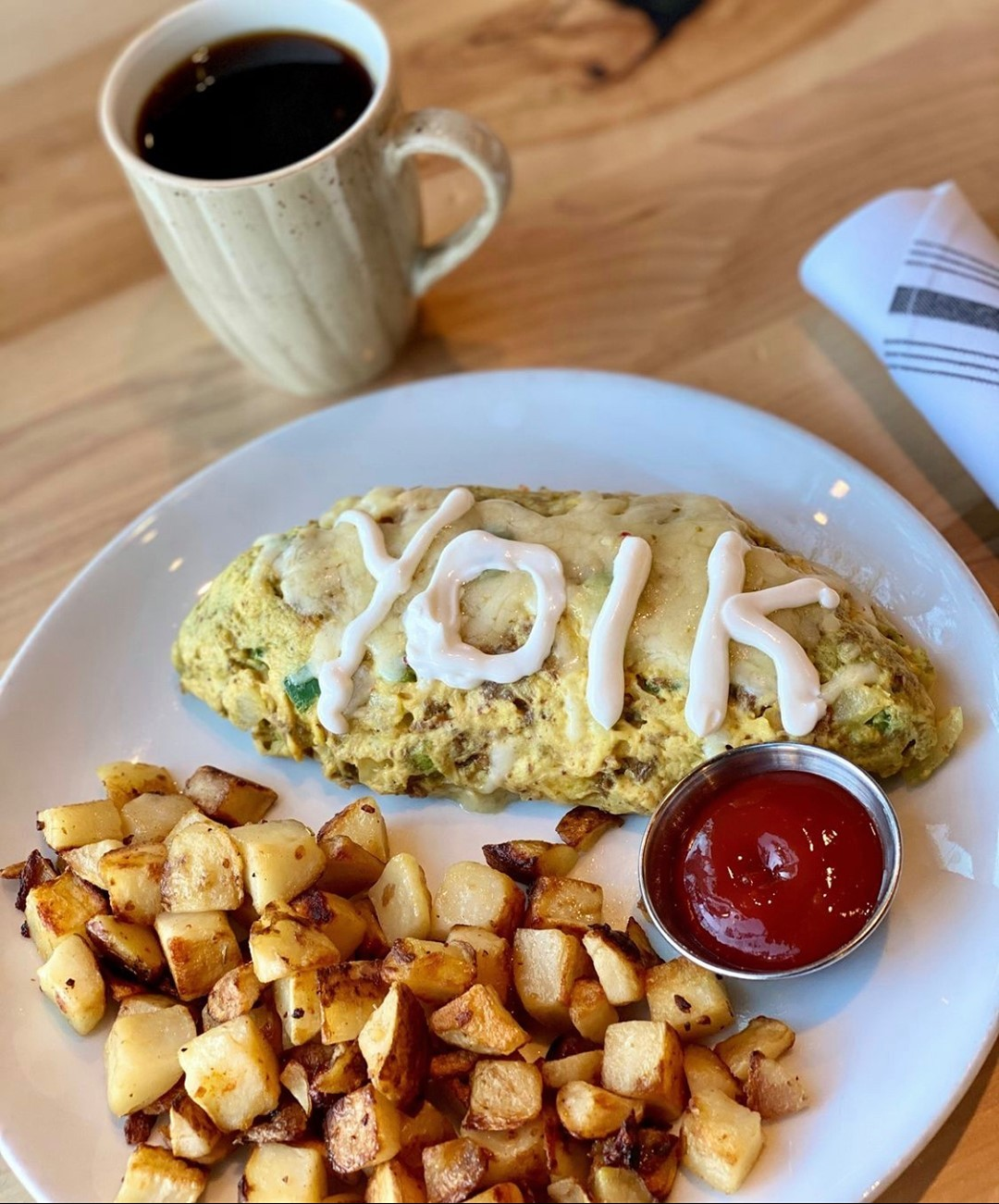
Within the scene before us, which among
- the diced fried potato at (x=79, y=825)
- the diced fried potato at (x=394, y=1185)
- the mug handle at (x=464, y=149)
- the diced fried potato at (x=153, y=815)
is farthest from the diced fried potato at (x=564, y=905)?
the mug handle at (x=464, y=149)

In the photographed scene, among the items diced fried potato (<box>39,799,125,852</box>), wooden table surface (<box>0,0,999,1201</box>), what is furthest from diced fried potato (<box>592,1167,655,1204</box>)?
wooden table surface (<box>0,0,999,1201</box>)

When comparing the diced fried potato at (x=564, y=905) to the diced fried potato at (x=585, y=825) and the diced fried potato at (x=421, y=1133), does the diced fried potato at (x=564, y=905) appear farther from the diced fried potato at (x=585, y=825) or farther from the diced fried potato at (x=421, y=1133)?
the diced fried potato at (x=421, y=1133)

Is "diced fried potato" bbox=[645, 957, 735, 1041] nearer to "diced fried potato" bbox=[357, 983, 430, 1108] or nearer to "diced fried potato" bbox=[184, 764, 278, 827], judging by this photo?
"diced fried potato" bbox=[357, 983, 430, 1108]

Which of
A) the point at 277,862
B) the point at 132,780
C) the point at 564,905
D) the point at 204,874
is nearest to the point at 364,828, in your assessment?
the point at 277,862

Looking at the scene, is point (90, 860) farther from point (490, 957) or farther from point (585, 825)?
point (585, 825)

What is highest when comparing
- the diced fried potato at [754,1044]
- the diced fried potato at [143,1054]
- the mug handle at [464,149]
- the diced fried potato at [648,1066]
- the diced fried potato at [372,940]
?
the mug handle at [464,149]
